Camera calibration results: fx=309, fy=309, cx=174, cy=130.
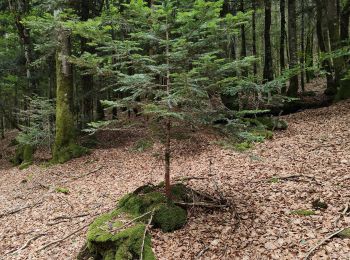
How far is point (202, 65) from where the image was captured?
4852mm

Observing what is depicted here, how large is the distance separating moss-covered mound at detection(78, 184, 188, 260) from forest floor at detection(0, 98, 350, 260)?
23 centimetres

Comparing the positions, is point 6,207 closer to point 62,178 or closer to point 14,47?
point 62,178

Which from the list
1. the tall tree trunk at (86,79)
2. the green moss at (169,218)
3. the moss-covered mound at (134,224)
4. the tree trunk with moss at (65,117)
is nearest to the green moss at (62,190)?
the tree trunk with moss at (65,117)

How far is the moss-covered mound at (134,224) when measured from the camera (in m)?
4.88

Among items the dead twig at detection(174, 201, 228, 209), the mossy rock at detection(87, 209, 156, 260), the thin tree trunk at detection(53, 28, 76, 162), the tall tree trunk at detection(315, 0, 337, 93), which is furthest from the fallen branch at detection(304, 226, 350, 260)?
the tall tree trunk at detection(315, 0, 337, 93)

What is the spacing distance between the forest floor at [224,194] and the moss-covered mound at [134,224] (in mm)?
230

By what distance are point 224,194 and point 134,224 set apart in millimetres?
Answer: 2200

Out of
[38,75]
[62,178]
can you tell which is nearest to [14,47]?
[38,75]

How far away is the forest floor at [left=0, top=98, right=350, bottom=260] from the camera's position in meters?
4.99

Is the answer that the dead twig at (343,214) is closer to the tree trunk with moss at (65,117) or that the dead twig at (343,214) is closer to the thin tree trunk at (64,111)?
the tree trunk with moss at (65,117)

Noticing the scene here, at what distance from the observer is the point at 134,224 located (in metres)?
5.51

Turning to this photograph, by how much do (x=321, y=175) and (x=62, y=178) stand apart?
8055 mm

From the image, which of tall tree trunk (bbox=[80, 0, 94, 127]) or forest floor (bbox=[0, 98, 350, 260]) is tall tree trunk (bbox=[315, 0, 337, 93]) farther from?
tall tree trunk (bbox=[80, 0, 94, 127])

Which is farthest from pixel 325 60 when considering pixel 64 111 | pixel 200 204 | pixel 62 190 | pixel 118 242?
pixel 118 242
